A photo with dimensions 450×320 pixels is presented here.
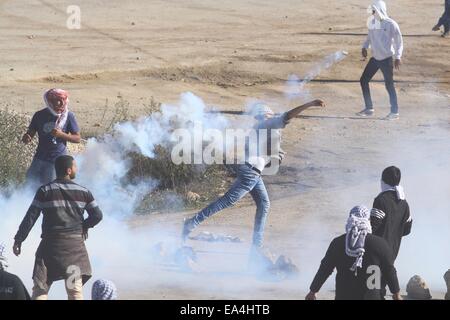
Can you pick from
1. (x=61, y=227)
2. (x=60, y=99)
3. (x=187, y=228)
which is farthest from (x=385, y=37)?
(x=61, y=227)

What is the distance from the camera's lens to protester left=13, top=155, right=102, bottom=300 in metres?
9.23

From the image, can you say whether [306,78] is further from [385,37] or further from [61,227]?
[61,227]

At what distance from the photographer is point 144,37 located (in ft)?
78.8

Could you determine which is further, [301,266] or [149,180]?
[149,180]

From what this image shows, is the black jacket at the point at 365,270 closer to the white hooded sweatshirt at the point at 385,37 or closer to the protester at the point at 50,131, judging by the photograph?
the protester at the point at 50,131

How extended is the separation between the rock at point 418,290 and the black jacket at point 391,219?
1.08m

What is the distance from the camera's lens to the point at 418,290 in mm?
10648

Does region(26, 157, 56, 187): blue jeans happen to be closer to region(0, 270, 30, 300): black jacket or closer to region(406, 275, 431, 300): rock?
region(0, 270, 30, 300): black jacket

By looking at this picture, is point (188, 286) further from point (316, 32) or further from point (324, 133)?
point (316, 32)

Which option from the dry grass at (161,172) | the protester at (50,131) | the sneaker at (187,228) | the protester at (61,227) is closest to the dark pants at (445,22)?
the dry grass at (161,172)

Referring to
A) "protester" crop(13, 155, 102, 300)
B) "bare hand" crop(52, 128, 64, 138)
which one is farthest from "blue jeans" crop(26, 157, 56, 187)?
"protester" crop(13, 155, 102, 300)
